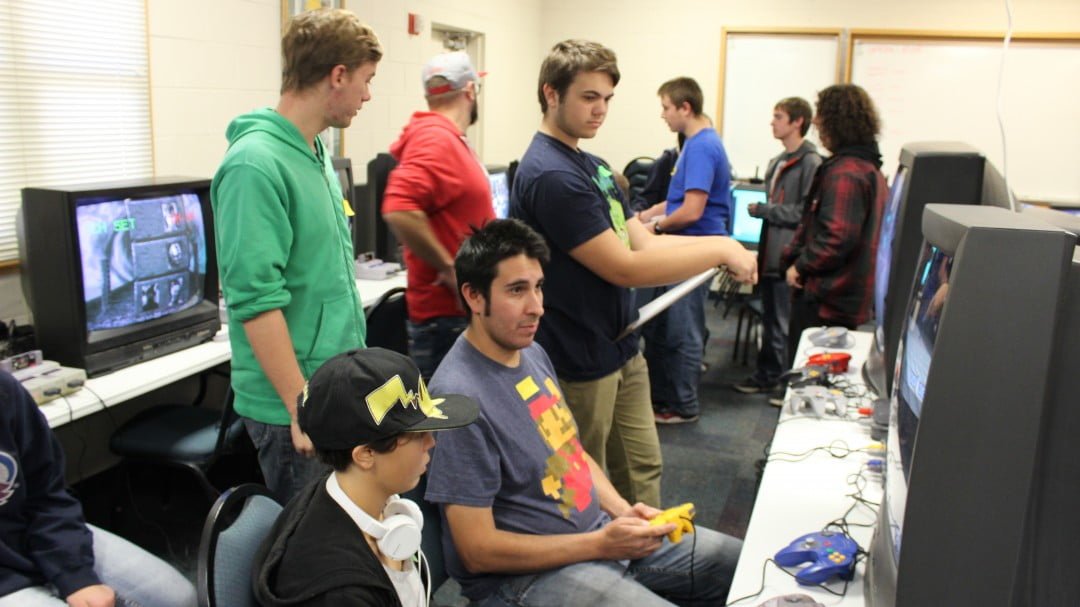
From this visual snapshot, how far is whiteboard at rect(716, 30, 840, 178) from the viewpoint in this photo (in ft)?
21.8

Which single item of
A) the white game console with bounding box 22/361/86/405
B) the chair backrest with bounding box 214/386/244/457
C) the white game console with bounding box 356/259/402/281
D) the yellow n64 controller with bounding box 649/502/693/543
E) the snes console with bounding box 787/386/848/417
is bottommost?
the chair backrest with bounding box 214/386/244/457

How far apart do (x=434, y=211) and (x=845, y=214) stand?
1.66 m

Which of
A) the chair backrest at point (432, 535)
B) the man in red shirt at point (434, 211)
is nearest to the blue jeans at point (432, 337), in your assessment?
the man in red shirt at point (434, 211)

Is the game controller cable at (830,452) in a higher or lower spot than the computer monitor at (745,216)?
lower

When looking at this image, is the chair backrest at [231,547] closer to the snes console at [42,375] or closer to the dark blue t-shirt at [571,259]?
the dark blue t-shirt at [571,259]

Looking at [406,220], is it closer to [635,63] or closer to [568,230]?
[568,230]

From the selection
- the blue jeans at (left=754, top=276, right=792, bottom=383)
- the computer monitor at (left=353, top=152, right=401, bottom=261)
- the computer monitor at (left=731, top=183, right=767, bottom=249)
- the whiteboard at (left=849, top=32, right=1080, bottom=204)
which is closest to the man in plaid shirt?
the blue jeans at (left=754, top=276, right=792, bottom=383)

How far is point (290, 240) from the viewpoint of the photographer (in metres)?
1.76

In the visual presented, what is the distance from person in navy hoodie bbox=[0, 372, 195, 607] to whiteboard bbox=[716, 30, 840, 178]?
5895 mm

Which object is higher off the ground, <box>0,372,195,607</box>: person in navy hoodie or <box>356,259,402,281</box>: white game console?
<box>356,259,402,281</box>: white game console

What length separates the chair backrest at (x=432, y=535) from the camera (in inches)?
66.0

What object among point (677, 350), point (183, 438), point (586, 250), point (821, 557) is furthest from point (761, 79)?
point (821, 557)

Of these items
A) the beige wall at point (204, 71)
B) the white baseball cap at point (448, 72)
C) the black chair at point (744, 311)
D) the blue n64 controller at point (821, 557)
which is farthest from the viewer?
the black chair at point (744, 311)

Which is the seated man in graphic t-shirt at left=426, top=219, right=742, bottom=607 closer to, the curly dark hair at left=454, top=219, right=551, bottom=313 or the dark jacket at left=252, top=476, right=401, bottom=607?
the curly dark hair at left=454, top=219, right=551, bottom=313
